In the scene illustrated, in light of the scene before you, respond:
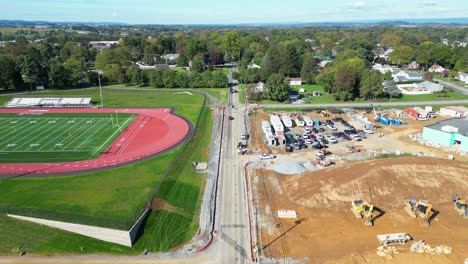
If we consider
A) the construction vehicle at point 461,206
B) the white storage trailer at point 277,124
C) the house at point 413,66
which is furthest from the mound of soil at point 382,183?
the house at point 413,66

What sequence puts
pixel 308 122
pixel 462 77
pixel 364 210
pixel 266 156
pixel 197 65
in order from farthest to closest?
pixel 197 65 → pixel 462 77 → pixel 308 122 → pixel 266 156 → pixel 364 210

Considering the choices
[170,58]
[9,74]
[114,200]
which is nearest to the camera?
[114,200]

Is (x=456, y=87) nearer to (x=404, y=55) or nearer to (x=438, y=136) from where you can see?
(x=404, y=55)

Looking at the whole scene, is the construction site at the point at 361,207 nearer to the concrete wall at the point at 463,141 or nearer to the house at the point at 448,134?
the concrete wall at the point at 463,141

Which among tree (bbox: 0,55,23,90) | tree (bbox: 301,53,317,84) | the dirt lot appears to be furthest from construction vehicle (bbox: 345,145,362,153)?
tree (bbox: 0,55,23,90)

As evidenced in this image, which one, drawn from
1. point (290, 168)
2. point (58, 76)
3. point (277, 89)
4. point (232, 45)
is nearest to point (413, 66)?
point (232, 45)

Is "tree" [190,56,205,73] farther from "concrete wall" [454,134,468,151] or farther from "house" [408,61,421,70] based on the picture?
"concrete wall" [454,134,468,151]
